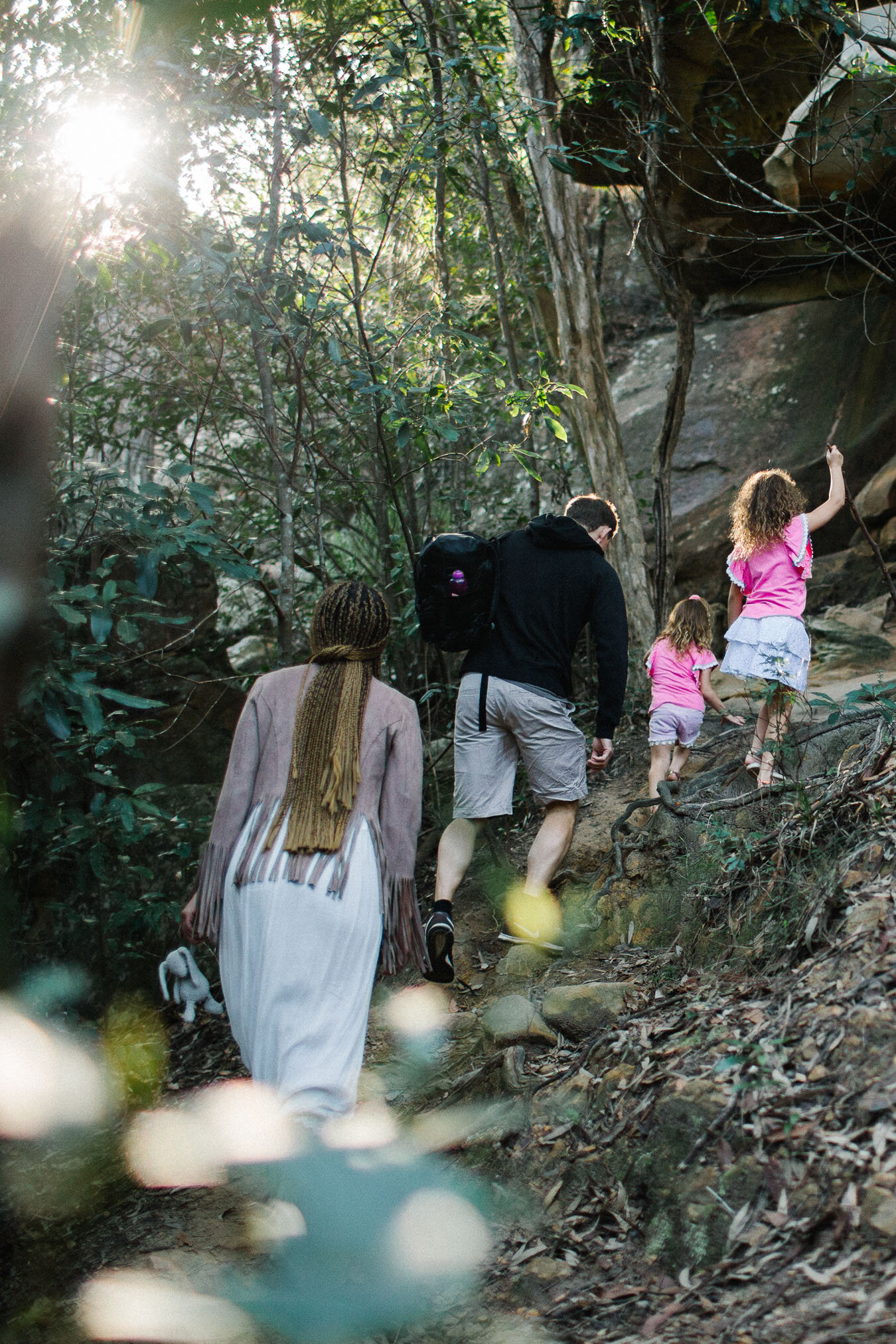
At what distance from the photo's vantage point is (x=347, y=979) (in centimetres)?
275

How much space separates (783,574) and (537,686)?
1.66 meters

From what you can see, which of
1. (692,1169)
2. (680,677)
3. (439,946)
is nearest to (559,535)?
(680,677)

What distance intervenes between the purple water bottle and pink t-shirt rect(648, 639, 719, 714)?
1.98 m

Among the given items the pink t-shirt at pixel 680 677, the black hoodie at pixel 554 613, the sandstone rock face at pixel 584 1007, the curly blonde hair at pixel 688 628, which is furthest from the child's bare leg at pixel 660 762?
the sandstone rock face at pixel 584 1007

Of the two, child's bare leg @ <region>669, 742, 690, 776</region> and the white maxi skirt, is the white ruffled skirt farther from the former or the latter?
the white maxi skirt

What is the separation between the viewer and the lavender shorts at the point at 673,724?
5.80 metres

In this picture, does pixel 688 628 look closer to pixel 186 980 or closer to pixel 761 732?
pixel 761 732

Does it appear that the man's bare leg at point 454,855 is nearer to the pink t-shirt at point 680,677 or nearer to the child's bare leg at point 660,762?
the child's bare leg at point 660,762

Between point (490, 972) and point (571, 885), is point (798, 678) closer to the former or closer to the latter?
point (571, 885)

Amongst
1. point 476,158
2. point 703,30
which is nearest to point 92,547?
point 476,158

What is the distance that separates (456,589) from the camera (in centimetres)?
435

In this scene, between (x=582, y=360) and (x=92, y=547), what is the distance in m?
4.20

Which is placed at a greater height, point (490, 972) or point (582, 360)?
point (582, 360)

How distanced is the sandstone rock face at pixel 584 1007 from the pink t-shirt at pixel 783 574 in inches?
88.9
